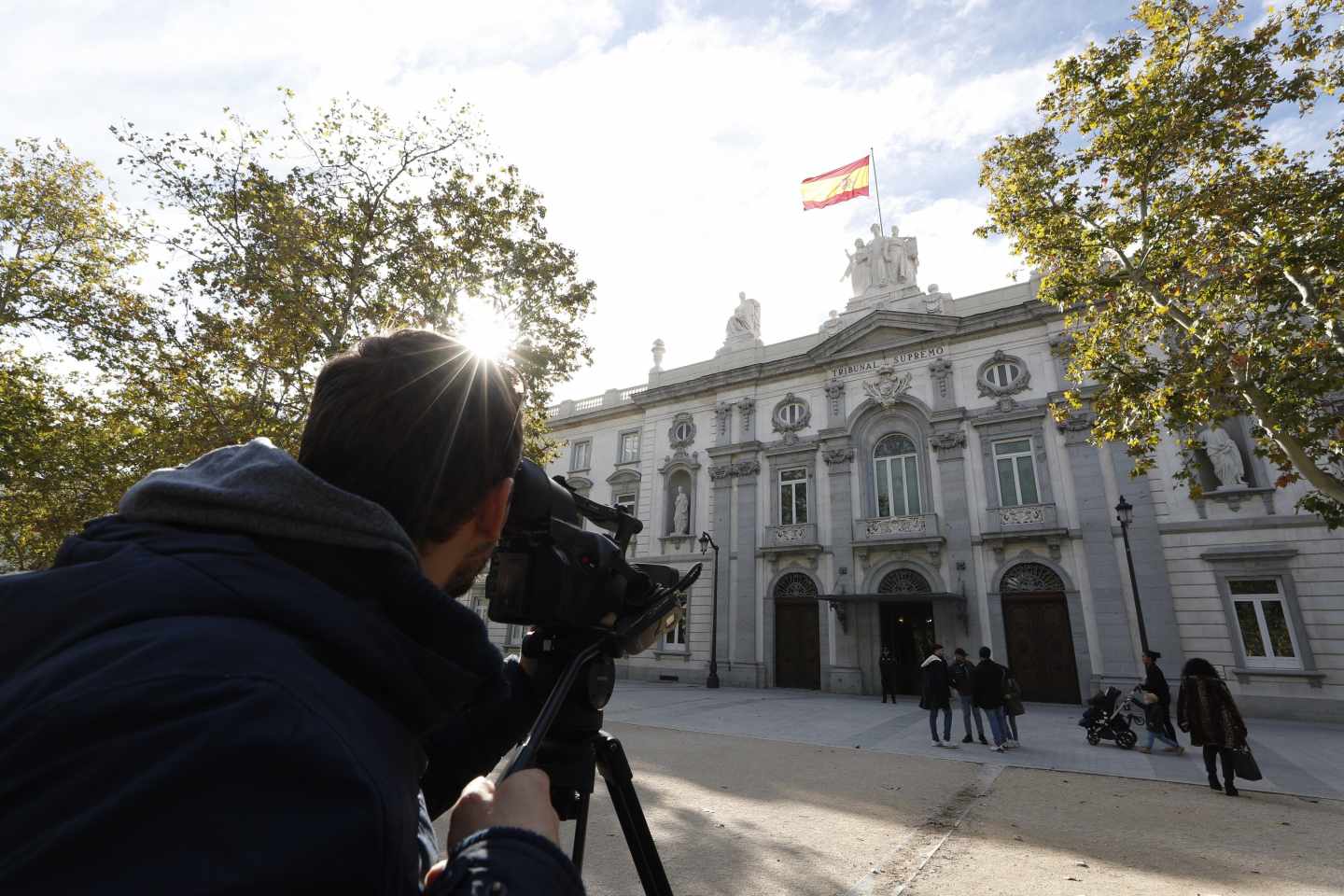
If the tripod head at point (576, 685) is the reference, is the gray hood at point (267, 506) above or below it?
above

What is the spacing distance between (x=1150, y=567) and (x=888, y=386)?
9420 millimetres

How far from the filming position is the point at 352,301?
12.1 meters

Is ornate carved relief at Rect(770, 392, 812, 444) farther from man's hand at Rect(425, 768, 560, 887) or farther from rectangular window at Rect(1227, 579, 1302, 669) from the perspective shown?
man's hand at Rect(425, 768, 560, 887)

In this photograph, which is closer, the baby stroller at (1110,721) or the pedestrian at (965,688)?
the baby stroller at (1110,721)

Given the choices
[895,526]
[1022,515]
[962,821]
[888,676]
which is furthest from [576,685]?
[895,526]

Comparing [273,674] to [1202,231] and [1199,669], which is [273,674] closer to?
[1199,669]

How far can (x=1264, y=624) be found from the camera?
15.4 metres

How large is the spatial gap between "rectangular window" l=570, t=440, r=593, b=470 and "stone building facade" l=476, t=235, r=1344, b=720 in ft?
6.61

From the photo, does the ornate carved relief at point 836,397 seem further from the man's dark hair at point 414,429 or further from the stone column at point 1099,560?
the man's dark hair at point 414,429

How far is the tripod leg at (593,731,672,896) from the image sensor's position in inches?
→ 77.4

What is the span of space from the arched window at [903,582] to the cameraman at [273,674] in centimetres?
2083

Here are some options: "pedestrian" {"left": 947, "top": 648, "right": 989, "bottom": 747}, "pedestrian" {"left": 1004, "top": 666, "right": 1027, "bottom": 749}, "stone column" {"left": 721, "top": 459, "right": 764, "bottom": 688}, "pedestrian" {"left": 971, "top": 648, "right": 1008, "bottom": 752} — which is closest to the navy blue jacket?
"pedestrian" {"left": 971, "top": 648, "right": 1008, "bottom": 752}

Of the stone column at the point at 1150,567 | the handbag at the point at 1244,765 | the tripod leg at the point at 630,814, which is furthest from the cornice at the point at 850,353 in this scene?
the tripod leg at the point at 630,814

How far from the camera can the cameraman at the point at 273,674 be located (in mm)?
594
